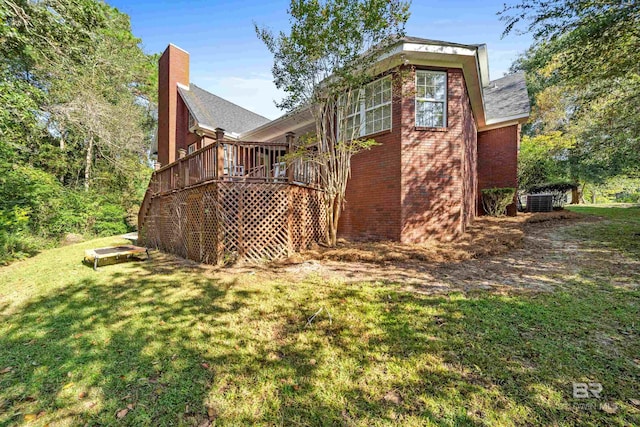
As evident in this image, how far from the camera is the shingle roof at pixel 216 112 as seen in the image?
50.9 ft

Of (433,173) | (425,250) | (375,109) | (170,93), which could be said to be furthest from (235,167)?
(170,93)

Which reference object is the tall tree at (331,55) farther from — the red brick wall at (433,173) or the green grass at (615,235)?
the green grass at (615,235)

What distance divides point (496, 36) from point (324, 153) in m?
5.69

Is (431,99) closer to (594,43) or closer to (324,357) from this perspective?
(594,43)

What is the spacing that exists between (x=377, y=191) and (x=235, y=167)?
13.1 feet

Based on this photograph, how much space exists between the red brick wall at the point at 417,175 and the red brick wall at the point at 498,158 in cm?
557

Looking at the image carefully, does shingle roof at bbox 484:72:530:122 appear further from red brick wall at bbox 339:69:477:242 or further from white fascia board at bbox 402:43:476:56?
red brick wall at bbox 339:69:477:242

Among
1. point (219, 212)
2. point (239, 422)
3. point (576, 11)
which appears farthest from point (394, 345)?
point (576, 11)

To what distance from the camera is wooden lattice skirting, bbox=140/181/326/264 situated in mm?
6117

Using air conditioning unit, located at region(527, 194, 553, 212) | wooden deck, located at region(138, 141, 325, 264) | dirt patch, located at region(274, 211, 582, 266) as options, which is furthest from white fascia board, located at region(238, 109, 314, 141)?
air conditioning unit, located at region(527, 194, 553, 212)

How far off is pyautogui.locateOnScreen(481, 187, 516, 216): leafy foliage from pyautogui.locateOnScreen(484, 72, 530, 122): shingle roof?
10.1 feet
